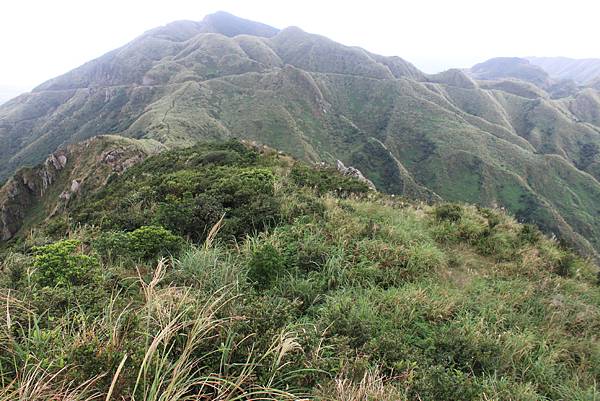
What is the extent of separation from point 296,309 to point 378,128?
134633mm

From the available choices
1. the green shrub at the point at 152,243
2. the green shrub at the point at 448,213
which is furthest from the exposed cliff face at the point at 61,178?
the green shrub at the point at 448,213

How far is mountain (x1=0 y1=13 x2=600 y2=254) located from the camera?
92.3 meters

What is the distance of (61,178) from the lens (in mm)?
50344

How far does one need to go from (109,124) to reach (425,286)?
158 meters

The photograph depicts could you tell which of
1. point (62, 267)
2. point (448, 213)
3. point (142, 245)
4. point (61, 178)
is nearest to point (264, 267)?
point (142, 245)

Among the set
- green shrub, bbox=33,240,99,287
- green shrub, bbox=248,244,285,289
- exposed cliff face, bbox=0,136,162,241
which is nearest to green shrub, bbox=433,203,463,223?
Result: green shrub, bbox=248,244,285,289

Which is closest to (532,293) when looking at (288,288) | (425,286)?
(425,286)

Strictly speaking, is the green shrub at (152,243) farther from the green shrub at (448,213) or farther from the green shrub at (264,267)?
the green shrub at (448,213)

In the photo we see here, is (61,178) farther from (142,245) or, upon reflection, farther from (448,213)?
(448,213)

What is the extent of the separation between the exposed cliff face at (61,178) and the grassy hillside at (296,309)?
1426 inches

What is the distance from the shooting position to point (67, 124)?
503 ft

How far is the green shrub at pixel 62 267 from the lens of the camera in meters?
3.91

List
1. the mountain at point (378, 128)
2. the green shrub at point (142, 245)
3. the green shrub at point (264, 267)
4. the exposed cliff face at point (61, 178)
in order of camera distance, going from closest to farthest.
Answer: the green shrub at point (264, 267)
the green shrub at point (142, 245)
the exposed cliff face at point (61, 178)
the mountain at point (378, 128)

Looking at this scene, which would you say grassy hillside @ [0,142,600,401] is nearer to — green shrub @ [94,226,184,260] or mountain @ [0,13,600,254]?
green shrub @ [94,226,184,260]
